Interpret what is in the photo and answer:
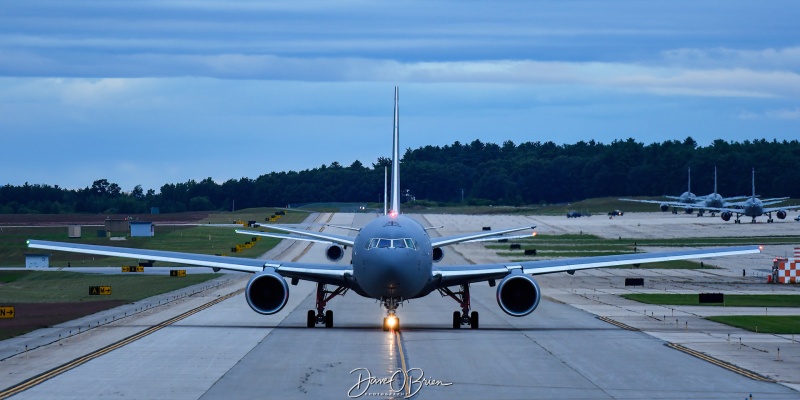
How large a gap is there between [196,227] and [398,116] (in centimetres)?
11385

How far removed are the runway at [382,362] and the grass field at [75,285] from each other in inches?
527

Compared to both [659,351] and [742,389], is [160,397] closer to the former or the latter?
[742,389]

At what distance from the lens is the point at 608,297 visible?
60.7 metres

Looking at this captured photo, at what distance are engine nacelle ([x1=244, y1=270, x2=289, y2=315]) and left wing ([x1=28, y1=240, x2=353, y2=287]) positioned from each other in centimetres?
119

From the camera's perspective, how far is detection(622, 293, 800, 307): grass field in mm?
55763

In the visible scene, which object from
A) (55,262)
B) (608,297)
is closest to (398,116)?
(608,297)

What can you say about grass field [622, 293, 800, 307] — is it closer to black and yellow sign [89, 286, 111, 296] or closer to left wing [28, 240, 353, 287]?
left wing [28, 240, 353, 287]

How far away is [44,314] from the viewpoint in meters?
50.4

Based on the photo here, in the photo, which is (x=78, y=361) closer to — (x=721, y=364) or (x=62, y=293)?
(x=721, y=364)

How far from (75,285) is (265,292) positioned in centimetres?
3228

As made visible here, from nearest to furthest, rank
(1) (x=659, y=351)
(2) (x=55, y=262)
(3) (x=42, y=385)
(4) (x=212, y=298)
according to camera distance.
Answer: (3) (x=42, y=385), (1) (x=659, y=351), (4) (x=212, y=298), (2) (x=55, y=262)

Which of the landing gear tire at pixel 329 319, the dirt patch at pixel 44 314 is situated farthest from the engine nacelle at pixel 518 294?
the dirt patch at pixel 44 314

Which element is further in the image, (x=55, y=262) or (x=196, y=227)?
(x=196, y=227)

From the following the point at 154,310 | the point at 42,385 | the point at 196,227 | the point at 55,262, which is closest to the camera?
the point at 42,385
